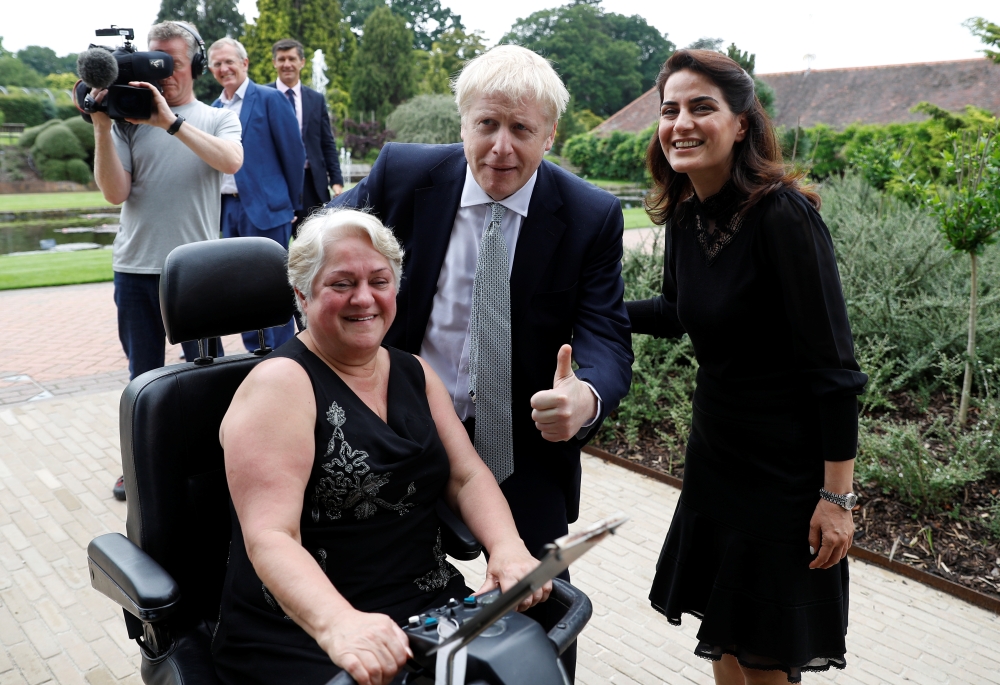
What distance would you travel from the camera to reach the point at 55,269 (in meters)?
9.84

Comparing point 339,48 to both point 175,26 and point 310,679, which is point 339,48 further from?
point 310,679

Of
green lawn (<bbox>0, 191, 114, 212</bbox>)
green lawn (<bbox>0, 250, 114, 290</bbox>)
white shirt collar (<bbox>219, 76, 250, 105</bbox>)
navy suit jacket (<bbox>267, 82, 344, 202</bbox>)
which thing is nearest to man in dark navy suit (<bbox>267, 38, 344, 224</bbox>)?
navy suit jacket (<bbox>267, 82, 344, 202</bbox>)

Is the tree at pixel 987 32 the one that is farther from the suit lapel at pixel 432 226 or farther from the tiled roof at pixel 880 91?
the tiled roof at pixel 880 91

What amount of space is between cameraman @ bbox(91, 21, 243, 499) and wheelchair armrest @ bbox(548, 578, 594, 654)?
270 cm

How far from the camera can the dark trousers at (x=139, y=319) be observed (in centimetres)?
355

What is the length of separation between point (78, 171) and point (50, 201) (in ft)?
13.5

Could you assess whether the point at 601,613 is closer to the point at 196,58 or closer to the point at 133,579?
the point at 133,579

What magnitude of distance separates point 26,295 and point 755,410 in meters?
8.88

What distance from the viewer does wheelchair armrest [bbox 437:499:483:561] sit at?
1.87 m

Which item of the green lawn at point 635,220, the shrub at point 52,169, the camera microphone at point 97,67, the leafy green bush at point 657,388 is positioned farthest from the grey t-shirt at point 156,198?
the shrub at point 52,169

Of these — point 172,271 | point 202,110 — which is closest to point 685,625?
point 172,271

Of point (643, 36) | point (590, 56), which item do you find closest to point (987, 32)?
point (590, 56)

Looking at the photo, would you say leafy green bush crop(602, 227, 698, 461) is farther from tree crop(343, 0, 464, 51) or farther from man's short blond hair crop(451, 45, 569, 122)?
tree crop(343, 0, 464, 51)

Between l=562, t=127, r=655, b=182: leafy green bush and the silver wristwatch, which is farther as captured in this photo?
l=562, t=127, r=655, b=182: leafy green bush
